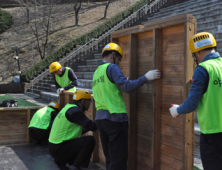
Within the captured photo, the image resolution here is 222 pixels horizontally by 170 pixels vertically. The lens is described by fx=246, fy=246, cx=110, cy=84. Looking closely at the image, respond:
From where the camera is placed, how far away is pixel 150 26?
3.70m

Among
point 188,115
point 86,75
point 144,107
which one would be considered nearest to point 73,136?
point 144,107

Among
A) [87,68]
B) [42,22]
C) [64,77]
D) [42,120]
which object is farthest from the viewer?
[42,22]

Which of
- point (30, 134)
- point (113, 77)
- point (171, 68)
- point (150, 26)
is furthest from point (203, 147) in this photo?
point (30, 134)

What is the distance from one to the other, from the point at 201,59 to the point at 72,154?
3.01 metres

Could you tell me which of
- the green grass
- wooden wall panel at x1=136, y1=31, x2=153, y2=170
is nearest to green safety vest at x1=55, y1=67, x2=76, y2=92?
wooden wall panel at x1=136, y1=31, x2=153, y2=170

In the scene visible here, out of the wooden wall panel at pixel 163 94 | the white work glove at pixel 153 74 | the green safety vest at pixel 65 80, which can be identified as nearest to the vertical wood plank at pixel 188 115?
the wooden wall panel at pixel 163 94

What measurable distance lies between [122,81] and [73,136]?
6.12 ft

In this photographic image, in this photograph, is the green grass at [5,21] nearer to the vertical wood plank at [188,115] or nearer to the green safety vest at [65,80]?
the green safety vest at [65,80]

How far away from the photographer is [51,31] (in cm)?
2739

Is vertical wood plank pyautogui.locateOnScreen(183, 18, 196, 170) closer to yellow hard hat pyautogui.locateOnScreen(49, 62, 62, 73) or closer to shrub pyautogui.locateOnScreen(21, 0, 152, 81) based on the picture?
yellow hard hat pyautogui.locateOnScreen(49, 62, 62, 73)

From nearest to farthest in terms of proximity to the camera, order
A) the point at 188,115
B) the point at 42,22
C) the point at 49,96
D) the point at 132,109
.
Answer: the point at 188,115 → the point at 132,109 → the point at 49,96 → the point at 42,22

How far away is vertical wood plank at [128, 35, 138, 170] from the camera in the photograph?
4074mm

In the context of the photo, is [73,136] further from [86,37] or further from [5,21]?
[5,21]

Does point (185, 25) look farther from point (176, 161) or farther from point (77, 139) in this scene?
point (77, 139)
